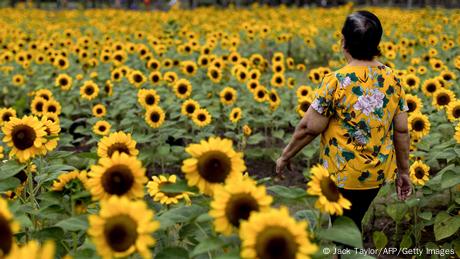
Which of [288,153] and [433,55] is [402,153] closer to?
[288,153]

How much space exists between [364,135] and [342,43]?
502mm

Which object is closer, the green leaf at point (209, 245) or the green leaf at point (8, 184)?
the green leaf at point (209, 245)

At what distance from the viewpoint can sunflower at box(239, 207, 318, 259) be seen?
1.77 metres

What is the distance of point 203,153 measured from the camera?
214 centimetres

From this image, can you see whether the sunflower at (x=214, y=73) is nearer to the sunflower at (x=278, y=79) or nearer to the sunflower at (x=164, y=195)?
the sunflower at (x=278, y=79)

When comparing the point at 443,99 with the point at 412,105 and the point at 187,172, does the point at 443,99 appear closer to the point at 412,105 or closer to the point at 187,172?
the point at 412,105

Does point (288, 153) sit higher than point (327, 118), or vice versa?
point (327, 118)

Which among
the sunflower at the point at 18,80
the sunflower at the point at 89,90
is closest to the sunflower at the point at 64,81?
the sunflower at the point at 89,90

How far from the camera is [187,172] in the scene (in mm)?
2129

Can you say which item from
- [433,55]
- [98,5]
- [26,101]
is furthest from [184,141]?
[98,5]

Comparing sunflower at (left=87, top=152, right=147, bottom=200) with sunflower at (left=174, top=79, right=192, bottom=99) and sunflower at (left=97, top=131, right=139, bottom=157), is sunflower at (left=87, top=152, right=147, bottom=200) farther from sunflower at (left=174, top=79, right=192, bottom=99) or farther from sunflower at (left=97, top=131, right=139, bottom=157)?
sunflower at (left=174, top=79, right=192, bottom=99)

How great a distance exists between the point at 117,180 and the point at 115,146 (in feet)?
1.55

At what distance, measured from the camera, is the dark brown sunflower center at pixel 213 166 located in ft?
6.96

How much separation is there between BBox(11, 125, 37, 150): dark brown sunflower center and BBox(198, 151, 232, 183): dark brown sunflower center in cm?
90
